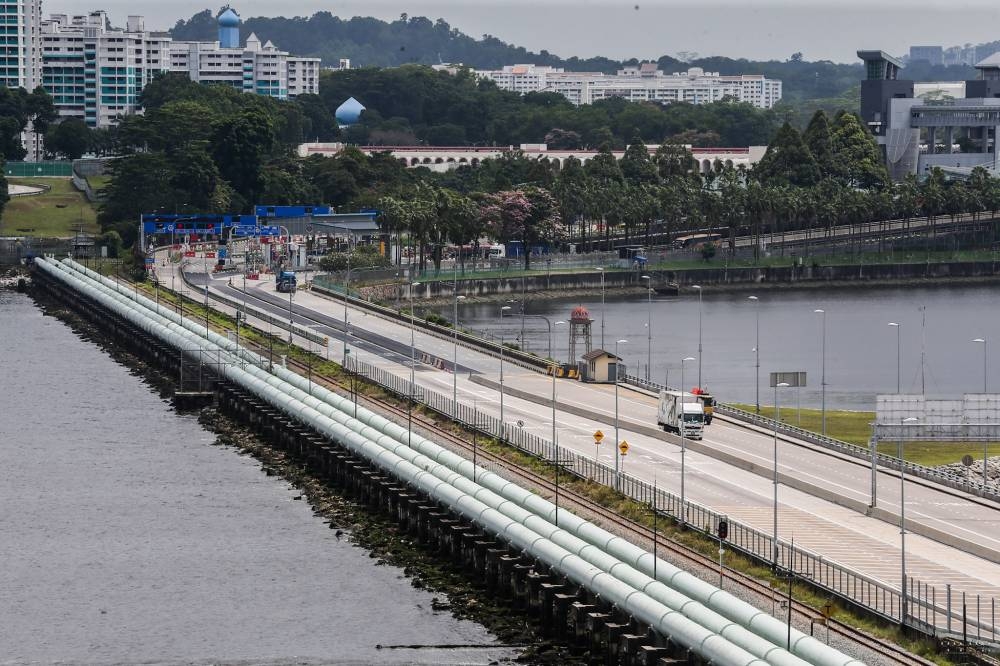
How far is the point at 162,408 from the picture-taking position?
144m

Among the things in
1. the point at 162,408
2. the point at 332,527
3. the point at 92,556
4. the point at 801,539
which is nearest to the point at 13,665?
the point at 92,556

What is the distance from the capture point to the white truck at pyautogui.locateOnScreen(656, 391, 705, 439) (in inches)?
4432

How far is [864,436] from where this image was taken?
12294 centimetres

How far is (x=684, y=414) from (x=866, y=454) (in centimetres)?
1075

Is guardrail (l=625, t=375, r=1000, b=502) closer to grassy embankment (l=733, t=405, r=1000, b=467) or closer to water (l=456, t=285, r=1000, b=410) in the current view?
grassy embankment (l=733, t=405, r=1000, b=467)

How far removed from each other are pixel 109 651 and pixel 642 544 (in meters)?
22.6

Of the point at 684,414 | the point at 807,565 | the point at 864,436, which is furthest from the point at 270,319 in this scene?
the point at 807,565

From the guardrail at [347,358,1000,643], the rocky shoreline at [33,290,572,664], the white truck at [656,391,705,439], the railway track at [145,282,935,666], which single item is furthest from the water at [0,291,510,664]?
the white truck at [656,391,705,439]

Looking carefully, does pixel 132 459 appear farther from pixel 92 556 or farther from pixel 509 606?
pixel 509 606

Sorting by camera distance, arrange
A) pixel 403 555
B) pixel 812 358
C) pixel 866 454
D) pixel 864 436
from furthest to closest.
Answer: pixel 812 358
pixel 864 436
pixel 866 454
pixel 403 555

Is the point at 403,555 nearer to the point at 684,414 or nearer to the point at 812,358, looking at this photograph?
the point at 684,414

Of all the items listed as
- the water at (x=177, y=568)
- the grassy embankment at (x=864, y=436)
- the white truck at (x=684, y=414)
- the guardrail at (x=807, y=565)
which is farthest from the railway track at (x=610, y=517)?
the grassy embankment at (x=864, y=436)

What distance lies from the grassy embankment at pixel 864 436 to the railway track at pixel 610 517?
20.7m

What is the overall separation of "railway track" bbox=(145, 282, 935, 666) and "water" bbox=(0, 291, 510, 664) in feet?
30.4
